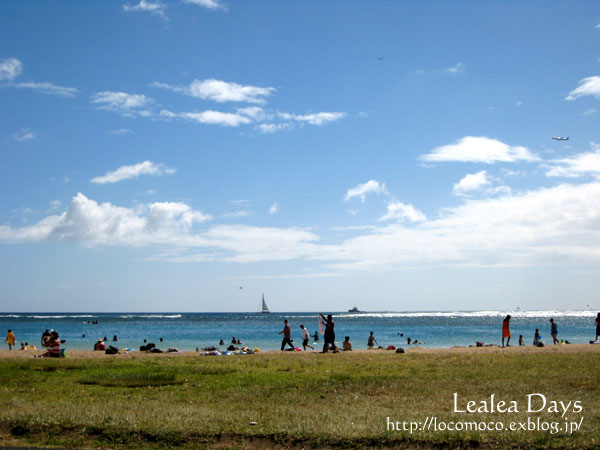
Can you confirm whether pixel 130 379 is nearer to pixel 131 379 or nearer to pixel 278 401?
pixel 131 379

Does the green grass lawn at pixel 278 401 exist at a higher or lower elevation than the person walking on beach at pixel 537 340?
higher

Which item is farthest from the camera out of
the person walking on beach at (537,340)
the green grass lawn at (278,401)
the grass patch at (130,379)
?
the person walking on beach at (537,340)

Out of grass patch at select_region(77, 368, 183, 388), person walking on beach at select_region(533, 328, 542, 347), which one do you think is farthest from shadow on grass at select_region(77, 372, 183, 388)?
person walking on beach at select_region(533, 328, 542, 347)

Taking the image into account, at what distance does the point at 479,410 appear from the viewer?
11594mm

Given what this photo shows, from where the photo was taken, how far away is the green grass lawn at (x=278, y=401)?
945 centimetres

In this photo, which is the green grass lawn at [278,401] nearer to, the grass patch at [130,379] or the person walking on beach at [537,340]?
the grass patch at [130,379]

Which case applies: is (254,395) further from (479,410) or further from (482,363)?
(482,363)

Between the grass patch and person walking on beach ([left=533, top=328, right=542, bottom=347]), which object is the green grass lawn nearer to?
the grass patch

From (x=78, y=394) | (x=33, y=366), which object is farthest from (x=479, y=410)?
(x=33, y=366)

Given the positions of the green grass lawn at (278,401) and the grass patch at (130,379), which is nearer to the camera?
the green grass lawn at (278,401)

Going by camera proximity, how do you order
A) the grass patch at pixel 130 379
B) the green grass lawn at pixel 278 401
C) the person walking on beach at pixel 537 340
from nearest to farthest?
the green grass lawn at pixel 278 401 < the grass patch at pixel 130 379 < the person walking on beach at pixel 537 340

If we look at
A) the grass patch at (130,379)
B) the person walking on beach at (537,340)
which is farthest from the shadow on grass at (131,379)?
the person walking on beach at (537,340)

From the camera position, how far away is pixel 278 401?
12820 mm

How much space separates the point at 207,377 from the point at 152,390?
9.76ft
